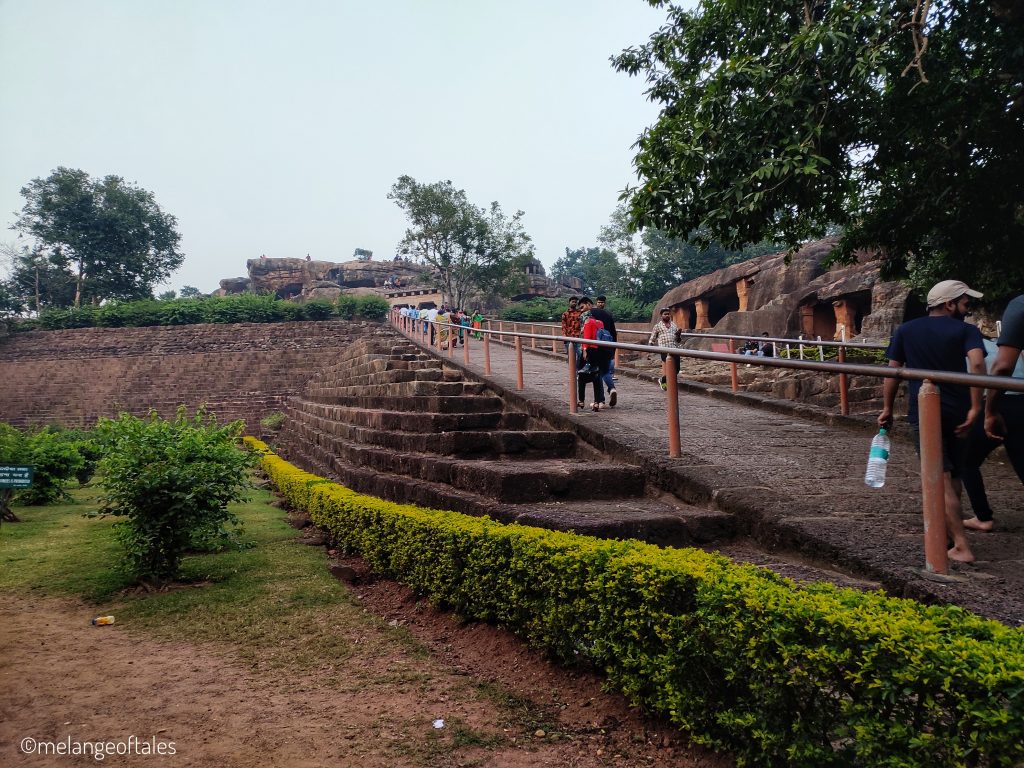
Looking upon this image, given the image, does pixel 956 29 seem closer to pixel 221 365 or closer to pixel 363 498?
pixel 363 498

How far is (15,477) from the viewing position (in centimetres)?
447

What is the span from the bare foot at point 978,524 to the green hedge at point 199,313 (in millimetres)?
31271

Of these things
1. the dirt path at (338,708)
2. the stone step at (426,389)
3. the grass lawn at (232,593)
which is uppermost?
the stone step at (426,389)

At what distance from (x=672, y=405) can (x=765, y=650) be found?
2508 millimetres

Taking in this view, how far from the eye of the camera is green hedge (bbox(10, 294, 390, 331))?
104ft

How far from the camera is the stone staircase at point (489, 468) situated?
3.69 meters

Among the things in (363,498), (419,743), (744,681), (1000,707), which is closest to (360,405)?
(363,498)

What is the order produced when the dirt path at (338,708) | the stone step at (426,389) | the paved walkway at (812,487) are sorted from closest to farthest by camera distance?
the dirt path at (338,708) → the paved walkway at (812,487) → the stone step at (426,389)

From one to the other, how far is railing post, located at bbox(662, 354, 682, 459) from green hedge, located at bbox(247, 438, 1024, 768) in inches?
57.4

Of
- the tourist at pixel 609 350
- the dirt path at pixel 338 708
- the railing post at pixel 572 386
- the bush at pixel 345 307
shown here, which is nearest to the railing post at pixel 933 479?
the dirt path at pixel 338 708

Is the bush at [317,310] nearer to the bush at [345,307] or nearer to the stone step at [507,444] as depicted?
the bush at [345,307]

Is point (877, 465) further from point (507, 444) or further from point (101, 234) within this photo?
point (101, 234)

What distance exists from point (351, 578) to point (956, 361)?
3957mm

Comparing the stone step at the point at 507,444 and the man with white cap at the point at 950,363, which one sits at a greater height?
the man with white cap at the point at 950,363
